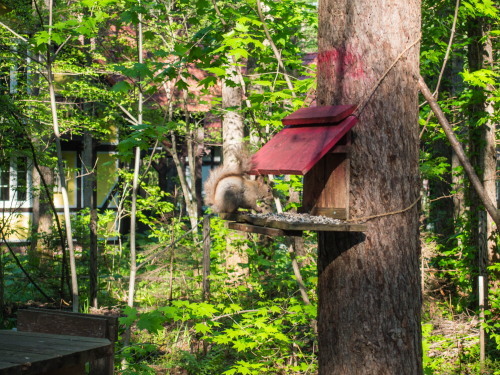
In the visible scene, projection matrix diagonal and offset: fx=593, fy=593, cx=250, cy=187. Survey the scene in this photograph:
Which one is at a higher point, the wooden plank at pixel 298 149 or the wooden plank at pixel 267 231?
the wooden plank at pixel 298 149

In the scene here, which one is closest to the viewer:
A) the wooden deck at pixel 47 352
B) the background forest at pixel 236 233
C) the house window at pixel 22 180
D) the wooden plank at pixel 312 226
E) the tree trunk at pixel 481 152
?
the wooden deck at pixel 47 352

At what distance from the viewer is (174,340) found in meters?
7.09

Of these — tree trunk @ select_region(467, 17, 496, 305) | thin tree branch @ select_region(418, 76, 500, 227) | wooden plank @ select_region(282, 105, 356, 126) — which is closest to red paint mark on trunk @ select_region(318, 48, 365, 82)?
wooden plank @ select_region(282, 105, 356, 126)

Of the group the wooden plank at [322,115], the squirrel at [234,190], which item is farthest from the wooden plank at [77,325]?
the wooden plank at [322,115]

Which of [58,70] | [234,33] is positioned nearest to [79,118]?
[58,70]

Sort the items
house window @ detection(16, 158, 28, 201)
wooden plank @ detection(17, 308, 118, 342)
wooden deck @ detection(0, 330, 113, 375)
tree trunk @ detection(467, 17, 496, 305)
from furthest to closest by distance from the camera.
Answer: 1. house window @ detection(16, 158, 28, 201)
2. tree trunk @ detection(467, 17, 496, 305)
3. wooden plank @ detection(17, 308, 118, 342)
4. wooden deck @ detection(0, 330, 113, 375)

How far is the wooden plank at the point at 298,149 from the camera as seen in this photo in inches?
110

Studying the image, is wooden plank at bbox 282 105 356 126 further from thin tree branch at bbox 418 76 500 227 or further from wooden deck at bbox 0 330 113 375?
wooden deck at bbox 0 330 113 375

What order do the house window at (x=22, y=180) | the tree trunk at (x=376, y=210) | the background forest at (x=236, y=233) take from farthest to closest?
1. the house window at (x=22, y=180)
2. the background forest at (x=236, y=233)
3. the tree trunk at (x=376, y=210)

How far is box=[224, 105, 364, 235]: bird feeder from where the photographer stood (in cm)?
278

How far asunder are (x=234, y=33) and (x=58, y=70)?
5.93m

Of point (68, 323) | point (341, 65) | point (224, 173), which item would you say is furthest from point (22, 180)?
point (341, 65)

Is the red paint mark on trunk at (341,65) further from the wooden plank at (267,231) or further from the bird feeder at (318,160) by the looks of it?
the wooden plank at (267,231)

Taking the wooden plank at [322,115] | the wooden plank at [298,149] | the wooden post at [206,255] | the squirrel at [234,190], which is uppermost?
the wooden plank at [322,115]
